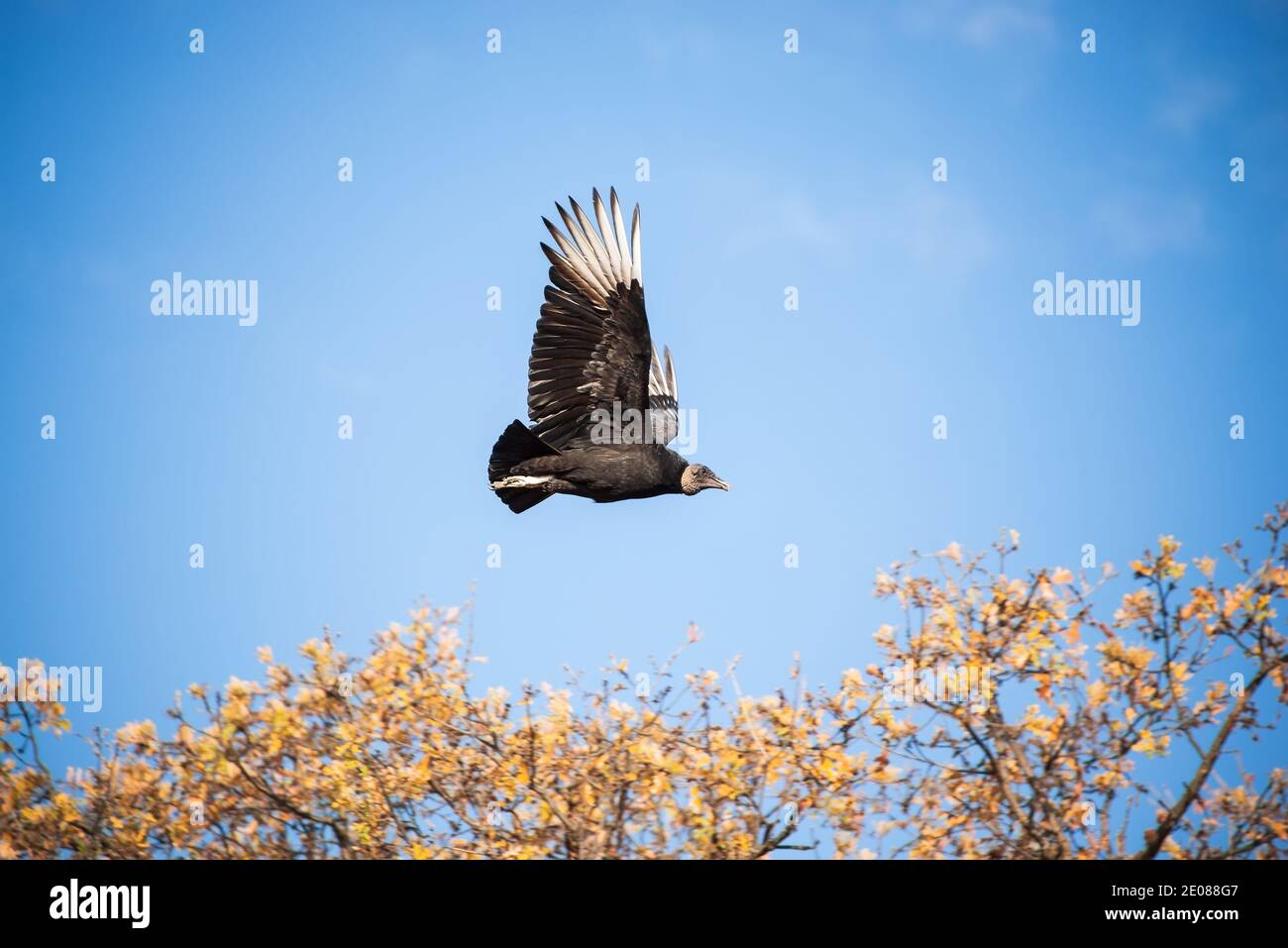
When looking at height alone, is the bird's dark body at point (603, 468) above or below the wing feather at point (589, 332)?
below

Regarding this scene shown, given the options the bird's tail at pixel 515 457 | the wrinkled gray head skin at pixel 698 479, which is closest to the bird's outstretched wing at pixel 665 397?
the wrinkled gray head skin at pixel 698 479

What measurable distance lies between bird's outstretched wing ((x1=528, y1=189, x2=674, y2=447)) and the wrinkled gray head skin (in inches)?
23.7

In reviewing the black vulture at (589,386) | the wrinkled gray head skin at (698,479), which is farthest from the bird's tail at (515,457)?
the wrinkled gray head skin at (698,479)

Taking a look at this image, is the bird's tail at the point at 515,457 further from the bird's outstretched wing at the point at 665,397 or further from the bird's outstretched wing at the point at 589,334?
the bird's outstretched wing at the point at 665,397

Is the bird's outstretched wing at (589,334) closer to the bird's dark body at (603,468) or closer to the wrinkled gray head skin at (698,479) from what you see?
the bird's dark body at (603,468)

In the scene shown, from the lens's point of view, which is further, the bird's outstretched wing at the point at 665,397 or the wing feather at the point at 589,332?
the bird's outstretched wing at the point at 665,397

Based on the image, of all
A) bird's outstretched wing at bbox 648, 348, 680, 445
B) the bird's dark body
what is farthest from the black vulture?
bird's outstretched wing at bbox 648, 348, 680, 445

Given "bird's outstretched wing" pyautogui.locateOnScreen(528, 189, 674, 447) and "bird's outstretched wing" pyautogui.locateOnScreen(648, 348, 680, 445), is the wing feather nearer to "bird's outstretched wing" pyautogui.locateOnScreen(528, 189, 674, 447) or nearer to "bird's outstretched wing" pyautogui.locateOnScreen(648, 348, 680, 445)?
"bird's outstretched wing" pyautogui.locateOnScreen(528, 189, 674, 447)

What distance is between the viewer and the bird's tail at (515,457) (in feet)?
31.1

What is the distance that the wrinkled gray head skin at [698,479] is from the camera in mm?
9953

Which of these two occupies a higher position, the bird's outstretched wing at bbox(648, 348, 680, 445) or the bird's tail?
the bird's outstretched wing at bbox(648, 348, 680, 445)

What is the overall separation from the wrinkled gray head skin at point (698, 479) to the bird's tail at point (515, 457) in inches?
41.9

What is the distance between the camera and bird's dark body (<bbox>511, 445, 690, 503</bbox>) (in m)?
9.59
